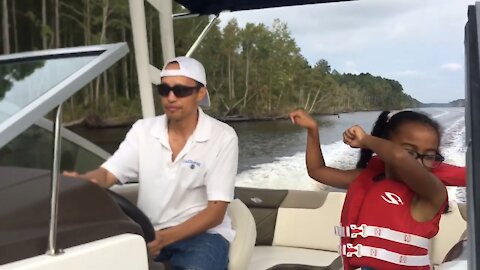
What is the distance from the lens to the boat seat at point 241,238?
211cm

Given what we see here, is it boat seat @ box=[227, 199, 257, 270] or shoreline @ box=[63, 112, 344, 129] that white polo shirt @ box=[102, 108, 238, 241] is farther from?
shoreline @ box=[63, 112, 344, 129]

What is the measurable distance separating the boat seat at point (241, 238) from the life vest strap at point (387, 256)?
360 millimetres

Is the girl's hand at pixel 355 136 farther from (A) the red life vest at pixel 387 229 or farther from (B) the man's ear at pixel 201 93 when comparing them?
(B) the man's ear at pixel 201 93

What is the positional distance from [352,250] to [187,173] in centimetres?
52

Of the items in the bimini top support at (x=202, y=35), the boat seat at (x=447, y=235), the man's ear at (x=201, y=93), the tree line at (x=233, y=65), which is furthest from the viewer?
the tree line at (x=233, y=65)

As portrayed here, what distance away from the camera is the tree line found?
25.0 ft

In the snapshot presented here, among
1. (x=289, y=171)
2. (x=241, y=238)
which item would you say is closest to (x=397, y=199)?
(x=241, y=238)

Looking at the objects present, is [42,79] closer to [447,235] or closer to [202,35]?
[202,35]

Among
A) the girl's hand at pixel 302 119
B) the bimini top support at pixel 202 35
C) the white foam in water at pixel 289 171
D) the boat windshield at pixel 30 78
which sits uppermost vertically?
the bimini top support at pixel 202 35

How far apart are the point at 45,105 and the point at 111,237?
1.08 feet

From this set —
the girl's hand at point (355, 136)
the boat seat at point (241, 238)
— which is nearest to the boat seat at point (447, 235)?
the boat seat at point (241, 238)

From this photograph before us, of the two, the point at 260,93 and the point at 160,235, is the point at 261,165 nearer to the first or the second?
the point at 260,93

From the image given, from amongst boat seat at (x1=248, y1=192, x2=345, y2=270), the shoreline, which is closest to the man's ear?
boat seat at (x1=248, y1=192, x2=345, y2=270)

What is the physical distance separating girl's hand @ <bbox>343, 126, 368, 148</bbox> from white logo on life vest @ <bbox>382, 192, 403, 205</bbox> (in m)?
0.18
